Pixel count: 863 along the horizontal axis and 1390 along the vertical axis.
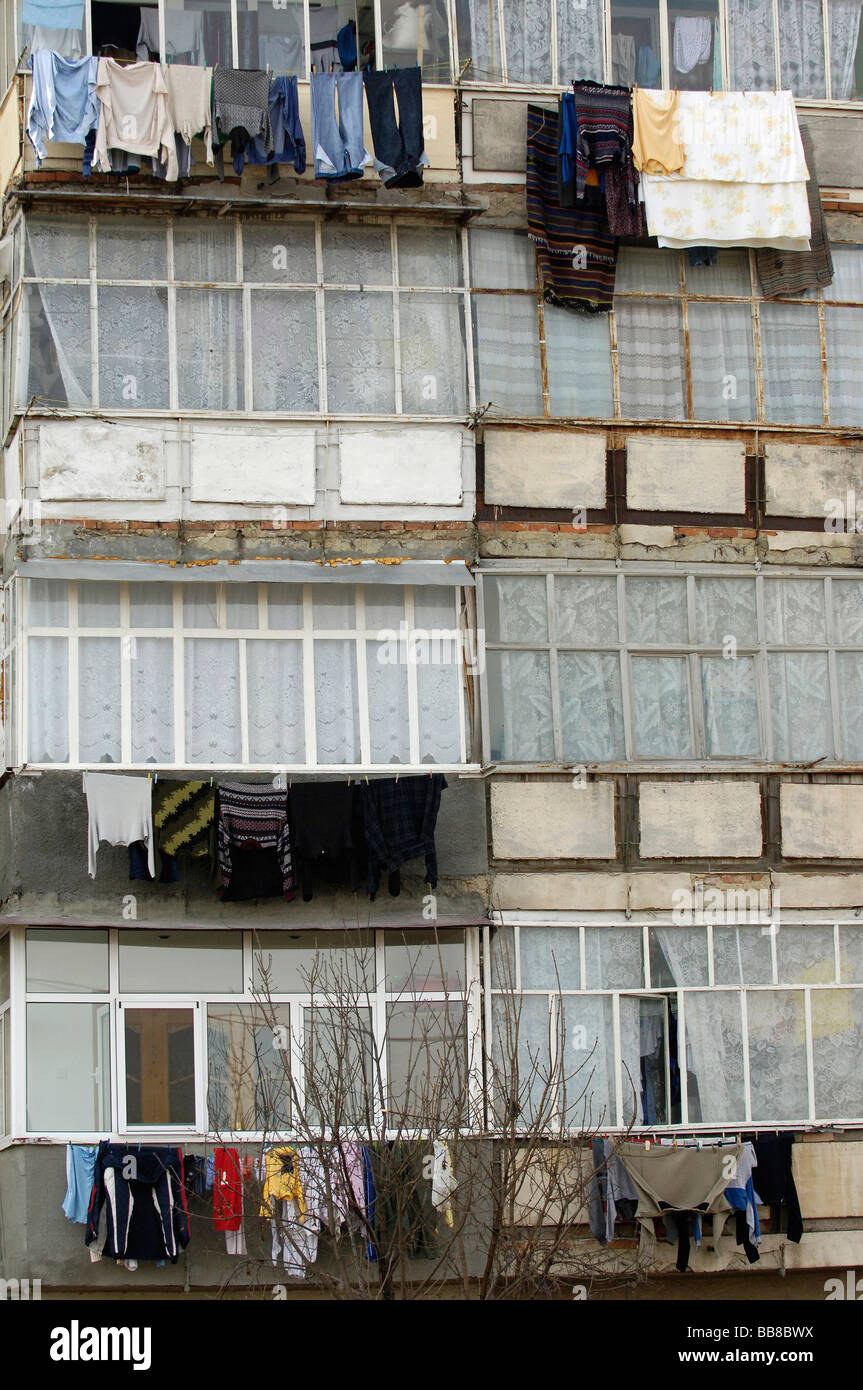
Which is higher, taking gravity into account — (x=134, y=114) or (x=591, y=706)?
(x=134, y=114)

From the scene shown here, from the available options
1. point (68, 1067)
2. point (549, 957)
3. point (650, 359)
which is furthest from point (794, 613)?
point (68, 1067)

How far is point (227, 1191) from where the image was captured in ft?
61.9

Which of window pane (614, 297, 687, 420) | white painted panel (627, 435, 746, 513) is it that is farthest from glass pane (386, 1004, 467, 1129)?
window pane (614, 297, 687, 420)

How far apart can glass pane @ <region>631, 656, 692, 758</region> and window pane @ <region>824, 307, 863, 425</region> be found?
3108 mm

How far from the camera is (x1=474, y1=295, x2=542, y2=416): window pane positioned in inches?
849

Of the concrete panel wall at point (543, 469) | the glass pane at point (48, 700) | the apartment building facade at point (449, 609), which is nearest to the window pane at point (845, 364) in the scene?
the apartment building facade at point (449, 609)

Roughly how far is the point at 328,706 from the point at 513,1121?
484 cm

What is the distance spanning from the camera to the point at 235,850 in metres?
19.6

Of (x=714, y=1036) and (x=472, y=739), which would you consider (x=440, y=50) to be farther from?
(x=714, y=1036)

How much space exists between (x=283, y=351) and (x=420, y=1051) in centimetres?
678

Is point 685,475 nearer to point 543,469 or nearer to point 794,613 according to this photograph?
point 543,469

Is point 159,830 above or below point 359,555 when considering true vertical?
below

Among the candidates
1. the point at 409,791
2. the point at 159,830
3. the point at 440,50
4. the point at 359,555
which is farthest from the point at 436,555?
the point at 440,50

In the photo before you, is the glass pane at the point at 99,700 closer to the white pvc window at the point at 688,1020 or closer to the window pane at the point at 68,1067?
the window pane at the point at 68,1067
